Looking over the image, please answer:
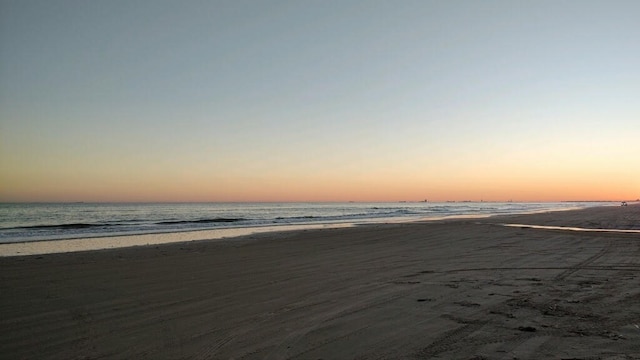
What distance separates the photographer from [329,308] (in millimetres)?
6793

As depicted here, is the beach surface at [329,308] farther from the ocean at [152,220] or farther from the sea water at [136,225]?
the ocean at [152,220]

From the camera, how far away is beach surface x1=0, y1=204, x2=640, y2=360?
194 inches

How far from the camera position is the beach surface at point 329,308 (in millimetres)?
4938

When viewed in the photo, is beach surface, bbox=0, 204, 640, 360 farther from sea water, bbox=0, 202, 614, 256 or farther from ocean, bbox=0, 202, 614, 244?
ocean, bbox=0, 202, 614, 244

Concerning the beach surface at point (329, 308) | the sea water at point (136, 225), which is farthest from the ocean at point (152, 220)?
the beach surface at point (329, 308)

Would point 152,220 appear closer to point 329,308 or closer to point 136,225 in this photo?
point 136,225

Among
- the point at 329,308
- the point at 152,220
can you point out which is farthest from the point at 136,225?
the point at 329,308

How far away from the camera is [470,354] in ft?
15.0

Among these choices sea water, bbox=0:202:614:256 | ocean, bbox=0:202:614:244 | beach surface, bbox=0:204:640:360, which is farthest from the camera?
ocean, bbox=0:202:614:244

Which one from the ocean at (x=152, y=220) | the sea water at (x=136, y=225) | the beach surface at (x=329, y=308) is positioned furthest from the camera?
the ocean at (x=152, y=220)

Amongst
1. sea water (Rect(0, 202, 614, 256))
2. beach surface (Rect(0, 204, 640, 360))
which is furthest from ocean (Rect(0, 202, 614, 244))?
beach surface (Rect(0, 204, 640, 360))

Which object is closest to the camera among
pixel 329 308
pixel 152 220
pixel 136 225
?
pixel 329 308

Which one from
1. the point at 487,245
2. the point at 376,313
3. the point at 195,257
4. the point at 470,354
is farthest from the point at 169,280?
the point at 487,245

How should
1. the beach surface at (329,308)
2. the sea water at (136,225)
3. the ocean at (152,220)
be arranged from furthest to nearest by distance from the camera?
the ocean at (152,220)
the sea water at (136,225)
the beach surface at (329,308)
